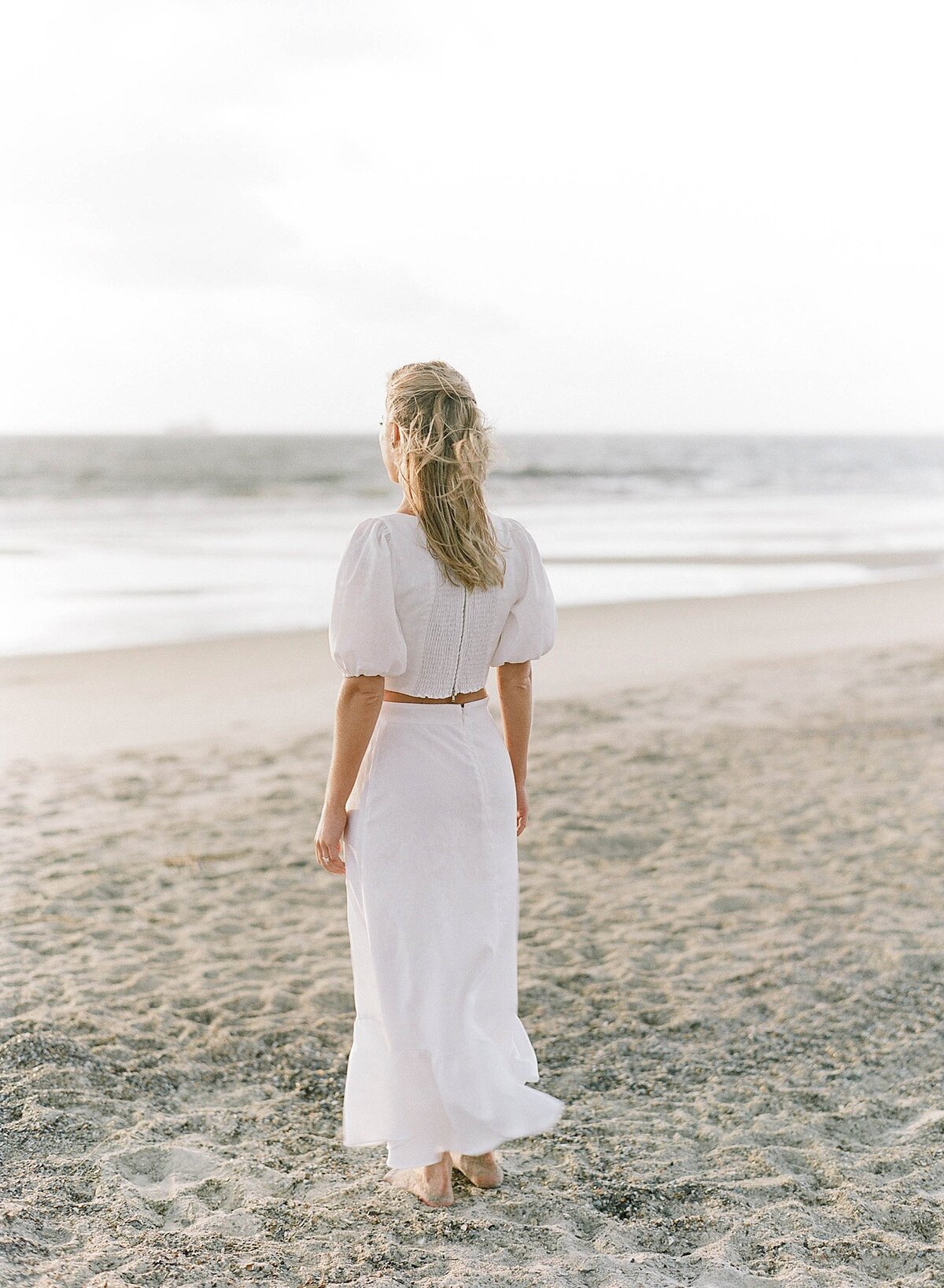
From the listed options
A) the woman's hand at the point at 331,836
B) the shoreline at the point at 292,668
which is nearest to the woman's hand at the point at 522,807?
the woman's hand at the point at 331,836

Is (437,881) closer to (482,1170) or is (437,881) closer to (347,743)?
(347,743)

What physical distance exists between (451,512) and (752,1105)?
2.00m

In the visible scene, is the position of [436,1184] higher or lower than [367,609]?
lower

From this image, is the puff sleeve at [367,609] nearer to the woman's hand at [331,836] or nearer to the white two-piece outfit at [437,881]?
the white two-piece outfit at [437,881]

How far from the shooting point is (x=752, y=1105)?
10.8 feet

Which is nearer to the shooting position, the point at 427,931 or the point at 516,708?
the point at 427,931

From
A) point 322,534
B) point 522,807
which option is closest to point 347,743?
point 522,807

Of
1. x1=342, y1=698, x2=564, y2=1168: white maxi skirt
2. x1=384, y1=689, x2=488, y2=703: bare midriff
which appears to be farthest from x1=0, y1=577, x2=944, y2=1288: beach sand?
x1=384, y1=689, x2=488, y2=703: bare midriff

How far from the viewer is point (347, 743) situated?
2.60 m

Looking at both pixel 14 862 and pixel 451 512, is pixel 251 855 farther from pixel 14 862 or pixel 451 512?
pixel 451 512

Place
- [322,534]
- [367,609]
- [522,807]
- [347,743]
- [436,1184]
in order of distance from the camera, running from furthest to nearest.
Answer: [322,534] → [522,807] → [436,1184] → [347,743] → [367,609]

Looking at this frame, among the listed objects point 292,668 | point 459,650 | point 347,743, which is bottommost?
point 292,668

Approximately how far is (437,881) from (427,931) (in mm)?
120

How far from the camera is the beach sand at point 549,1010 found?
2621mm
